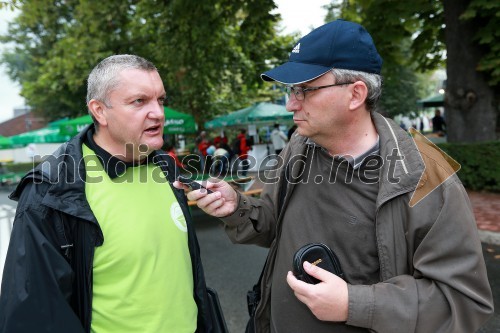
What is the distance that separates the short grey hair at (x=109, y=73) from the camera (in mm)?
1689

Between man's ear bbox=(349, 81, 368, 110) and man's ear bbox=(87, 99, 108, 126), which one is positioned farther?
man's ear bbox=(87, 99, 108, 126)

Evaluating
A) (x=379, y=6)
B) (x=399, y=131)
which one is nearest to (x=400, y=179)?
(x=399, y=131)

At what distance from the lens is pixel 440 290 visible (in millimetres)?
1265

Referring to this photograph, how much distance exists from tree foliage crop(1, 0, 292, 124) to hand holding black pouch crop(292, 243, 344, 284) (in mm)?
7277

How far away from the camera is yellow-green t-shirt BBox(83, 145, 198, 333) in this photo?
162 centimetres

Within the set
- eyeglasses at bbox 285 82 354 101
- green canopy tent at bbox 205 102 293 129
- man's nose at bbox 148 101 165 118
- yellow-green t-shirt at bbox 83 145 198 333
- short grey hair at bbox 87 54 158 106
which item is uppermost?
green canopy tent at bbox 205 102 293 129

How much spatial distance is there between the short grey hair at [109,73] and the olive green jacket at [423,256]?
1.14m

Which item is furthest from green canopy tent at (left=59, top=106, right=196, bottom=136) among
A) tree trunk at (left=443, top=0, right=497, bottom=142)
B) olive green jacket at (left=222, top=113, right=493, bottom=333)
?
olive green jacket at (left=222, top=113, right=493, bottom=333)

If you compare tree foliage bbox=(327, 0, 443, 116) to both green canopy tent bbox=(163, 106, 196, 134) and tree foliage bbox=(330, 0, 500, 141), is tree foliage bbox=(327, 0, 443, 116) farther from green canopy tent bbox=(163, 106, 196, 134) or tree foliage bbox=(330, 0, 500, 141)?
green canopy tent bbox=(163, 106, 196, 134)

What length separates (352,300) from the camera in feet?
4.25

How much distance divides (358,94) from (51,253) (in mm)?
1342

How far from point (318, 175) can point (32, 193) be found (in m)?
1.16

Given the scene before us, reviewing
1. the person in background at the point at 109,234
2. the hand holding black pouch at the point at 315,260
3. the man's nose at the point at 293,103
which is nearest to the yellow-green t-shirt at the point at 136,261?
the person in background at the point at 109,234

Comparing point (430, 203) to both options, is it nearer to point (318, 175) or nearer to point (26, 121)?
point (318, 175)
